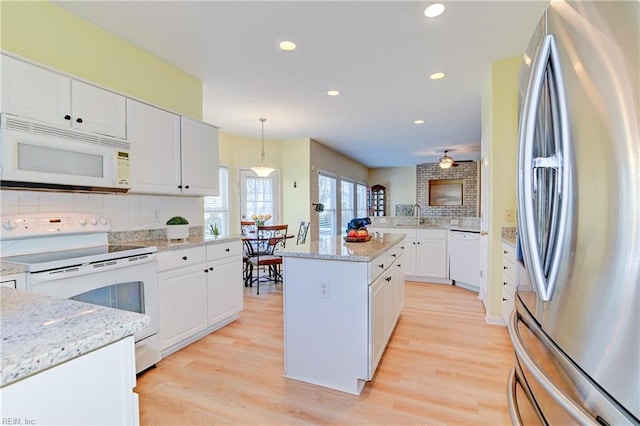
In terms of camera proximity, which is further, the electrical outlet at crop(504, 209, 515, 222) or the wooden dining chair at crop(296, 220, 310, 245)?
the wooden dining chair at crop(296, 220, 310, 245)

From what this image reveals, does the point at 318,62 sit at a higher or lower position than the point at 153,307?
higher

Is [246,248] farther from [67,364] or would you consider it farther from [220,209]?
[67,364]

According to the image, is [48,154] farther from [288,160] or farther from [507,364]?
[288,160]

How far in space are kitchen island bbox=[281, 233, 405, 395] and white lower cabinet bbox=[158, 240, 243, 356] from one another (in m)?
1.00

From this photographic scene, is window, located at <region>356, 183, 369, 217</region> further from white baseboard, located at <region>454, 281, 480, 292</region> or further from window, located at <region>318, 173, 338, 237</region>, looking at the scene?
white baseboard, located at <region>454, 281, 480, 292</region>

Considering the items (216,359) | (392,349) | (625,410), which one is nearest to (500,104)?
(392,349)

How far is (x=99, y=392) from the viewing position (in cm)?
67

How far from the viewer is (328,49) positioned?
108 inches

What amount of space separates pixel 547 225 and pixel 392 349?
2130 millimetres

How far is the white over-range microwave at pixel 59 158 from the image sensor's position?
1.77 meters

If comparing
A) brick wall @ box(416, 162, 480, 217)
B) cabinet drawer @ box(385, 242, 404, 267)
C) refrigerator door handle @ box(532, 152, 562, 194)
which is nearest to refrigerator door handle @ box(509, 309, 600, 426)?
refrigerator door handle @ box(532, 152, 562, 194)

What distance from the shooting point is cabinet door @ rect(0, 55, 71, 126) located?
5.85 feet

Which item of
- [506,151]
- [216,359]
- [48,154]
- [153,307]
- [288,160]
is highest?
[288,160]

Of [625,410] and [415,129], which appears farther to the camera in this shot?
[415,129]
